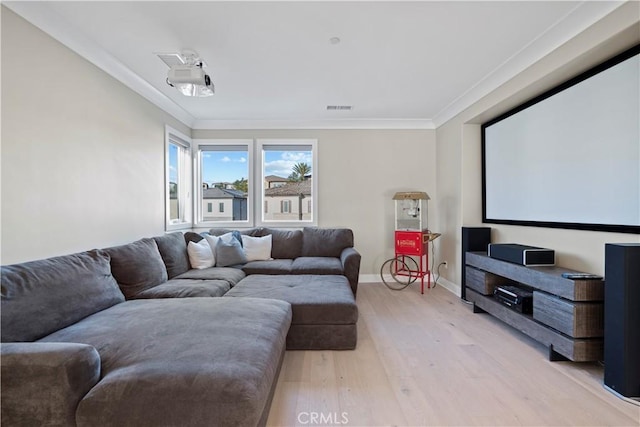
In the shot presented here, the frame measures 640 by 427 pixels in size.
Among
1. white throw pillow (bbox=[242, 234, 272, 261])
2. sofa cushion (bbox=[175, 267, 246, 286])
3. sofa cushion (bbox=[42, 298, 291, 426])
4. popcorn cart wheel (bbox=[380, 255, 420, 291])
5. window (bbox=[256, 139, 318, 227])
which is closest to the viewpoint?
sofa cushion (bbox=[42, 298, 291, 426])

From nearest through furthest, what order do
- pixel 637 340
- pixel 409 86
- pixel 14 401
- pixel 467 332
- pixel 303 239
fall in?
pixel 14 401, pixel 637 340, pixel 467 332, pixel 409 86, pixel 303 239

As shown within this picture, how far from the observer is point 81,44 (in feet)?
7.48

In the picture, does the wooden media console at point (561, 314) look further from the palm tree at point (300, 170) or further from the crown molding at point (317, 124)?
the palm tree at point (300, 170)

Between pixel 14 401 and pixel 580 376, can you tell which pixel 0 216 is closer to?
pixel 14 401

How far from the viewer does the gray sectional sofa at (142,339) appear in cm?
114

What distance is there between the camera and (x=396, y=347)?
2402 millimetres

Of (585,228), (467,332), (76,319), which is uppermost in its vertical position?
(585,228)

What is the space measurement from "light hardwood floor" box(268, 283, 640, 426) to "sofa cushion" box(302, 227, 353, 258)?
1.46 meters

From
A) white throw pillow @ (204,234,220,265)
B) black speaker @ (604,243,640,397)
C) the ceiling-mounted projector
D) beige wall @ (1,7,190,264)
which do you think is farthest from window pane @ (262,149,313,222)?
black speaker @ (604,243,640,397)

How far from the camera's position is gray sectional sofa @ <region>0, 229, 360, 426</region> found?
3.75 feet

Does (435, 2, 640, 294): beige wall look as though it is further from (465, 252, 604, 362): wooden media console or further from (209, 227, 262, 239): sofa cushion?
(209, 227, 262, 239): sofa cushion

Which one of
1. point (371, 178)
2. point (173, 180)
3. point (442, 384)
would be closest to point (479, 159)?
point (371, 178)

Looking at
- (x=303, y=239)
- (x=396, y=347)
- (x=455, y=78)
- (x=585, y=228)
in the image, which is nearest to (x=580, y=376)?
(x=585, y=228)

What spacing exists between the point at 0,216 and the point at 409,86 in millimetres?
3594
